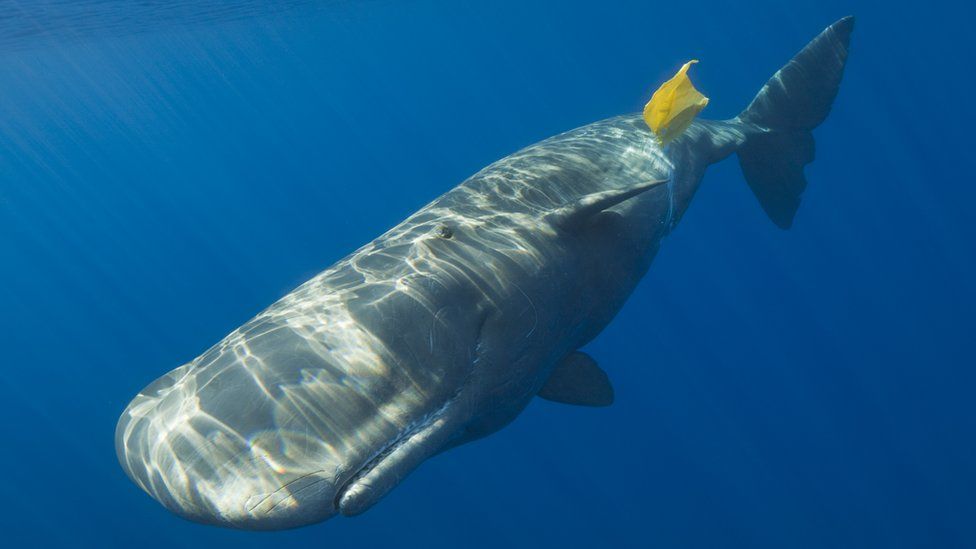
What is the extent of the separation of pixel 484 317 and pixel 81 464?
31.4 m

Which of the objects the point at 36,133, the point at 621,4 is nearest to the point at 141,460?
the point at 36,133

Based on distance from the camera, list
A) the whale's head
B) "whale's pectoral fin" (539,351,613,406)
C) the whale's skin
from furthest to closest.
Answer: "whale's pectoral fin" (539,351,613,406), the whale's skin, the whale's head

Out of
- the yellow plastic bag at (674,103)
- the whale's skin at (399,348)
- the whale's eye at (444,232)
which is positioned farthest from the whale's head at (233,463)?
the yellow plastic bag at (674,103)

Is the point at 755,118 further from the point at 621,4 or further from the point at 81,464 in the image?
the point at 621,4

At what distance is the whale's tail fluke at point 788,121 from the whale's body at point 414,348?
3.15 m

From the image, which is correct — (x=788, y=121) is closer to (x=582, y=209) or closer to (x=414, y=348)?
(x=582, y=209)

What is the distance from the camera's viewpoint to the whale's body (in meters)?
3.56

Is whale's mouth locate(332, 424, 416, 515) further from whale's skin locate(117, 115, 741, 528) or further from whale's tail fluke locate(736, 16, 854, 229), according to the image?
whale's tail fluke locate(736, 16, 854, 229)

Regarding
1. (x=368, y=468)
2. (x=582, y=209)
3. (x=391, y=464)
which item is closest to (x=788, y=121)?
(x=582, y=209)

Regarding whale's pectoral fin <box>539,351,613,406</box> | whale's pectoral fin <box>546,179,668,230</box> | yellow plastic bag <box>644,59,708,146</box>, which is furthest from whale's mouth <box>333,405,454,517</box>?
yellow plastic bag <box>644,59,708,146</box>

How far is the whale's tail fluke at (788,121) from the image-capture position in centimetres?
1005

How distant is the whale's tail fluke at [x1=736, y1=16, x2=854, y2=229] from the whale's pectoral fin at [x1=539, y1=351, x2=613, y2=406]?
19.0ft

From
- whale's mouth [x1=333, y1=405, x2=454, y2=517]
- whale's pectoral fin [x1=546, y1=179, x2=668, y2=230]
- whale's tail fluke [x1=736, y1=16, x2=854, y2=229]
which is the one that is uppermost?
whale's pectoral fin [x1=546, y1=179, x2=668, y2=230]

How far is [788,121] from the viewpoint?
35.6 feet
